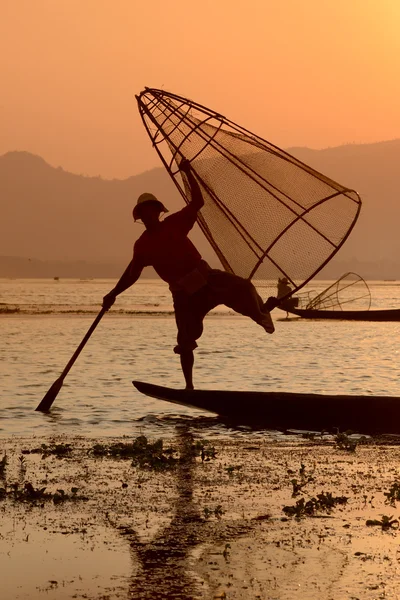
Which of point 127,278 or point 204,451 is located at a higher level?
point 127,278

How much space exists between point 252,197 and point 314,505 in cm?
618

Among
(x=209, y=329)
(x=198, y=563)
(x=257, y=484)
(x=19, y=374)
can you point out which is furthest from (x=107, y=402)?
(x=209, y=329)

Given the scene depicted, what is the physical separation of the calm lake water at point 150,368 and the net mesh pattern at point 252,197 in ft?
7.27

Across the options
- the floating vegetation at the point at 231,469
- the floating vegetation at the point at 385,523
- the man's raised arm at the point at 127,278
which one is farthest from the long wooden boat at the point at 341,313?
the floating vegetation at the point at 385,523

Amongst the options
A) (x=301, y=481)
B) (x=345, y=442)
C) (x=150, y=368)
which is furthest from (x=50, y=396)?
(x=150, y=368)

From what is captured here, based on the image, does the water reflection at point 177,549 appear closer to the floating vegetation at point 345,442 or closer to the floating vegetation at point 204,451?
the floating vegetation at point 204,451

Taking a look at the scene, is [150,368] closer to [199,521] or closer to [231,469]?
[231,469]

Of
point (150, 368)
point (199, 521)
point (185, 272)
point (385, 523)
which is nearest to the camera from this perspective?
point (385, 523)

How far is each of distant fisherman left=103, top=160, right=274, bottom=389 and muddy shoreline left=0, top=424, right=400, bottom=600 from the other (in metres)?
1.94

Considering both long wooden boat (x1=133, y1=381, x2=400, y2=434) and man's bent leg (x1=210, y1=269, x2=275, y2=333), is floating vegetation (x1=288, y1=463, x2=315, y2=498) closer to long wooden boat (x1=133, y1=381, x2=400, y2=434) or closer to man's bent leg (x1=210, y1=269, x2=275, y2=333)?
long wooden boat (x1=133, y1=381, x2=400, y2=434)

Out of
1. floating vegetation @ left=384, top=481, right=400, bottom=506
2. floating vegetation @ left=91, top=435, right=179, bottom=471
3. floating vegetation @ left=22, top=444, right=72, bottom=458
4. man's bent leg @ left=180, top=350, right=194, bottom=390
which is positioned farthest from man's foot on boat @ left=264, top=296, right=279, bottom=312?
floating vegetation @ left=384, top=481, right=400, bottom=506

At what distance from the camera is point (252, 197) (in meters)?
13.8

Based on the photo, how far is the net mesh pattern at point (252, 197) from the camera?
13.3m

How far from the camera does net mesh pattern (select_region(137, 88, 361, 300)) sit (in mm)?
13344
